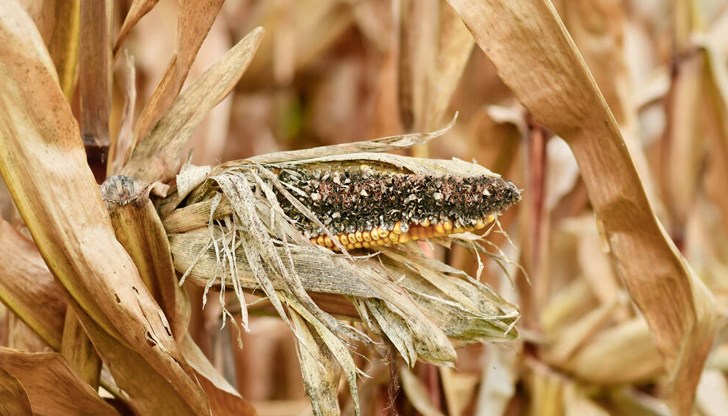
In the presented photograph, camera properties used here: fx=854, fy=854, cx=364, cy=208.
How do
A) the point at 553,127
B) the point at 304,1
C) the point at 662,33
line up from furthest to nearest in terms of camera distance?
the point at 662,33, the point at 304,1, the point at 553,127

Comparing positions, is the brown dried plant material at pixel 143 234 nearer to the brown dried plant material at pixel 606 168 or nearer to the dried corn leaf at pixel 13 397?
the dried corn leaf at pixel 13 397

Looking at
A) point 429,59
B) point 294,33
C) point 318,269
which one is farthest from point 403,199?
point 294,33

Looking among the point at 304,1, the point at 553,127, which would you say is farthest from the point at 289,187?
the point at 304,1

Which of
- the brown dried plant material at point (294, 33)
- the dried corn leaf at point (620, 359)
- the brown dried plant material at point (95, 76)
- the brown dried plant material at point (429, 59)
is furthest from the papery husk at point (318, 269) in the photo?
the brown dried plant material at point (294, 33)

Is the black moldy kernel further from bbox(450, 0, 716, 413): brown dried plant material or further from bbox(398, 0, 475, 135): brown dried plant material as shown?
bbox(398, 0, 475, 135): brown dried plant material

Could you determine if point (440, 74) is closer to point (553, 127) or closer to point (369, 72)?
point (553, 127)

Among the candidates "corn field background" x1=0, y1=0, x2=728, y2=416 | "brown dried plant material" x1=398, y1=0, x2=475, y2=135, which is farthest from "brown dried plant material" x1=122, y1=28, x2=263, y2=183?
"brown dried plant material" x1=398, y1=0, x2=475, y2=135
